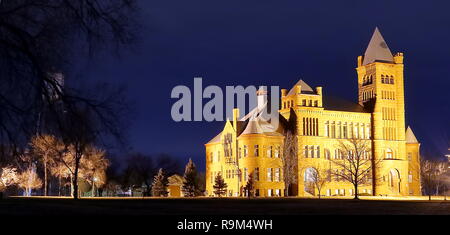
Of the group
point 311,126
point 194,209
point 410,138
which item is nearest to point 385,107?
point 410,138

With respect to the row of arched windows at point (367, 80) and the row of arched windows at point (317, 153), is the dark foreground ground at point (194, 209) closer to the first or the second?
the row of arched windows at point (317, 153)

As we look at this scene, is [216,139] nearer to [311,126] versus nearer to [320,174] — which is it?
[311,126]

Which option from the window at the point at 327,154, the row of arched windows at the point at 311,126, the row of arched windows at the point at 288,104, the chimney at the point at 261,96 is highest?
the chimney at the point at 261,96

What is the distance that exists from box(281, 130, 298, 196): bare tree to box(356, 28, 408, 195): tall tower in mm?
14393

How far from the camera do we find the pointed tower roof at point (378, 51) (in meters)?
98.2

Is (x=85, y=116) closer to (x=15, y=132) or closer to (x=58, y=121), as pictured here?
(x=58, y=121)

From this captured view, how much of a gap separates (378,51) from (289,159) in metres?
27.1

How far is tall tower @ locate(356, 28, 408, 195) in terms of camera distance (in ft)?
307

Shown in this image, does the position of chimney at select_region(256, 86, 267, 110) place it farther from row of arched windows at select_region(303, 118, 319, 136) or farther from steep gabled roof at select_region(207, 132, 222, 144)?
row of arched windows at select_region(303, 118, 319, 136)

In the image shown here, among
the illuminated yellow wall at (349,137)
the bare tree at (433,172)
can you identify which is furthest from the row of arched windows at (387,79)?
the bare tree at (433,172)

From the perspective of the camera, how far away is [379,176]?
91.9m

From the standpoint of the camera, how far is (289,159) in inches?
3322
